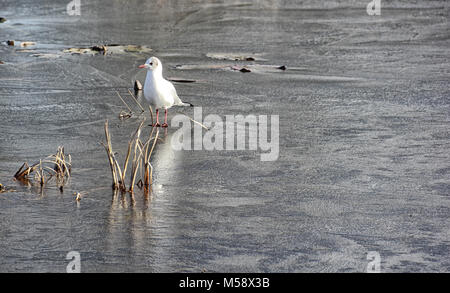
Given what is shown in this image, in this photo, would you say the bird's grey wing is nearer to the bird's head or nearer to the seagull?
the seagull

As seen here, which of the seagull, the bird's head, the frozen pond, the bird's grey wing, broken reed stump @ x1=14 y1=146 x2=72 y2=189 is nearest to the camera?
the frozen pond

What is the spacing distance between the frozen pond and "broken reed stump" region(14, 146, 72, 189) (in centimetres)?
14

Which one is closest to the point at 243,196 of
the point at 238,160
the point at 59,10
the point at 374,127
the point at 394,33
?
the point at 238,160

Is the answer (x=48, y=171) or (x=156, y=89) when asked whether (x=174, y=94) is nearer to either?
(x=156, y=89)

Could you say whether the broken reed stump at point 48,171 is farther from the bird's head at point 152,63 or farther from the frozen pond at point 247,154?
the bird's head at point 152,63

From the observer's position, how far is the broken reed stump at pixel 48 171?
26.1 ft

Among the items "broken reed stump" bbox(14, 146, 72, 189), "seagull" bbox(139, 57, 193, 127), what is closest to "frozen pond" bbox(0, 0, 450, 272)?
"broken reed stump" bbox(14, 146, 72, 189)

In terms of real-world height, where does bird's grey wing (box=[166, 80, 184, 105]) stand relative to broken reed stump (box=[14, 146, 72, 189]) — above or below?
above

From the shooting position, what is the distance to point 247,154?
9.24 m

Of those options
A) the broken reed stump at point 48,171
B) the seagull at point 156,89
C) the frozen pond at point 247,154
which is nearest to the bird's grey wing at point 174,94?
the seagull at point 156,89

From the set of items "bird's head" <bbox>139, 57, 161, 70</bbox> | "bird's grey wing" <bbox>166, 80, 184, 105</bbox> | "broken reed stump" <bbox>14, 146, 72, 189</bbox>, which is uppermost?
"bird's head" <bbox>139, 57, 161, 70</bbox>

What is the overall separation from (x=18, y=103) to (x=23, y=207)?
14.5ft

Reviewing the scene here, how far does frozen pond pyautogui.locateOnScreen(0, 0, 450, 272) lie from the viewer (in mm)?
6590

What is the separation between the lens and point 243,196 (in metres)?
7.85
